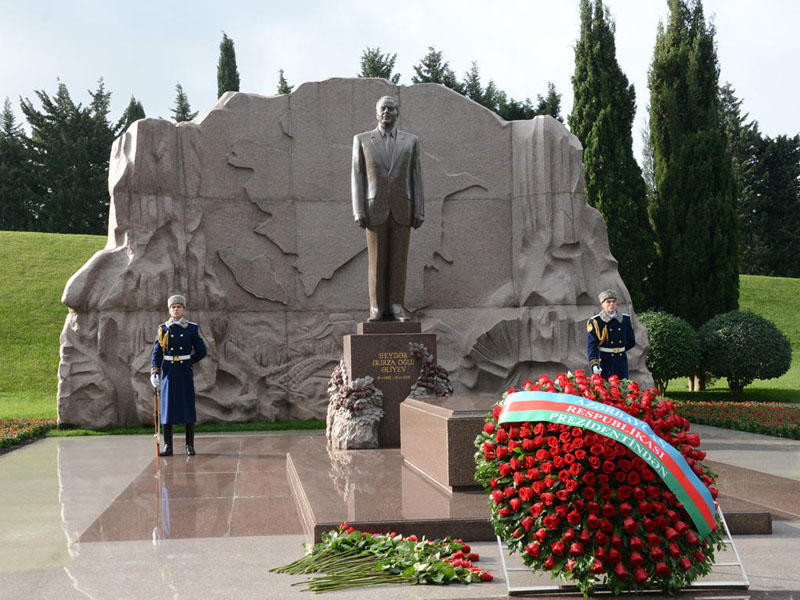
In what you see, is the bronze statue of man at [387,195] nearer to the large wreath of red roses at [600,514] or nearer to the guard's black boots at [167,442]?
the guard's black boots at [167,442]

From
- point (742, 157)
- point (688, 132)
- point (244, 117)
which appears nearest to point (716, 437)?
point (244, 117)

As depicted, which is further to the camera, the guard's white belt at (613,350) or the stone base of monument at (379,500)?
the guard's white belt at (613,350)

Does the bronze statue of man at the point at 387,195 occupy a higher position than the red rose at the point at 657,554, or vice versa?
the bronze statue of man at the point at 387,195

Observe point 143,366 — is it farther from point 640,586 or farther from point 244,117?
point 640,586

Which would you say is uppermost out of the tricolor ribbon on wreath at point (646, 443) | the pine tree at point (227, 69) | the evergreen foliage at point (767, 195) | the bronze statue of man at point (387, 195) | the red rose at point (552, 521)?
the pine tree at point (227, 69)

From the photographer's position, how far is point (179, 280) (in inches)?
440

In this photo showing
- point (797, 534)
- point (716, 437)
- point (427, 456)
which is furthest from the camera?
point (716, 437)

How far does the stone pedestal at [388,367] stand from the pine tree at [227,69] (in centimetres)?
2454

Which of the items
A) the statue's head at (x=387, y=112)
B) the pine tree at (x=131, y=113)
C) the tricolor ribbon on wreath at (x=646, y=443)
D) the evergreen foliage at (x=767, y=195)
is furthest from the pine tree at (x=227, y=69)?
the tricolor ribbon on wreath at (x=646, y=443)

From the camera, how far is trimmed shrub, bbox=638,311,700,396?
1449 centimetres

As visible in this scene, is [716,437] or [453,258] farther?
[453,258]

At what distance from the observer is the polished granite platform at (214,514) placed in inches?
146

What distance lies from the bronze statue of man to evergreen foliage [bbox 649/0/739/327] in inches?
433

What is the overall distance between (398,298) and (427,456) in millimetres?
2525
